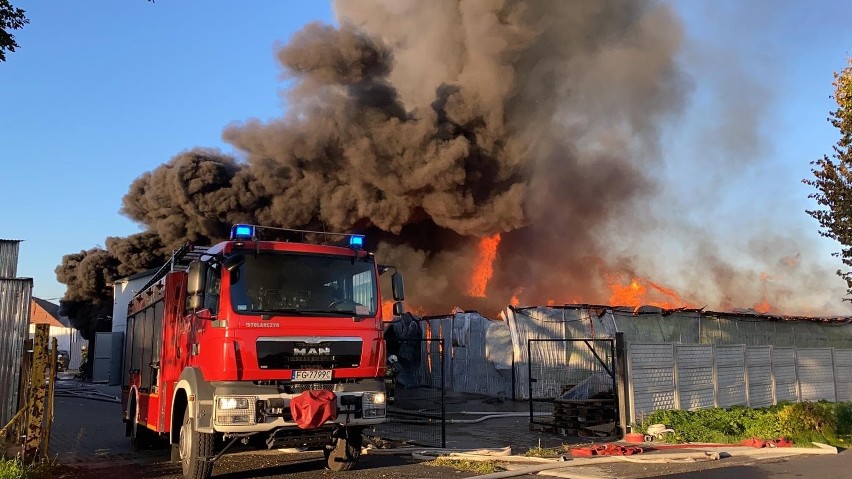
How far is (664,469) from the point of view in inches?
313

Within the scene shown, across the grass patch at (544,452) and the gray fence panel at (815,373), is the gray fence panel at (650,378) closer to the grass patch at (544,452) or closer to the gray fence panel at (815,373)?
the grass patch at (544,452)

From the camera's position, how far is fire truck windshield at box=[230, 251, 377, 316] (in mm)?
6746

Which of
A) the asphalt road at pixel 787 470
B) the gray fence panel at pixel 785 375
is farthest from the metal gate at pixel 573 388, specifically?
the gray fence panel at pixel 785 375

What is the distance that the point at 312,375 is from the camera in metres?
6.75

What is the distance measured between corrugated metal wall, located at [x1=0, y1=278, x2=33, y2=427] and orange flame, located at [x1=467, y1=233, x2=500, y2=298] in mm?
27006

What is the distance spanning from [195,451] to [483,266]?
28.9 meters

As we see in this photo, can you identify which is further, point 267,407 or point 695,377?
point 695,377

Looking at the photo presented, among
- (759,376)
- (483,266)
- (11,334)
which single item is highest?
(483,266)

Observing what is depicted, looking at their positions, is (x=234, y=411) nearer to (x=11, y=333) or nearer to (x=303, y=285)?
(x=303, y=285)

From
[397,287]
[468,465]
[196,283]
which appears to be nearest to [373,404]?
[397,287]

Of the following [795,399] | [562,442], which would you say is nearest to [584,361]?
[795,399]

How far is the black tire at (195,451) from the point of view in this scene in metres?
Answer: 6.53

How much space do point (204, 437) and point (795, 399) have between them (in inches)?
514

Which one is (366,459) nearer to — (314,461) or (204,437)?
(314,461)
